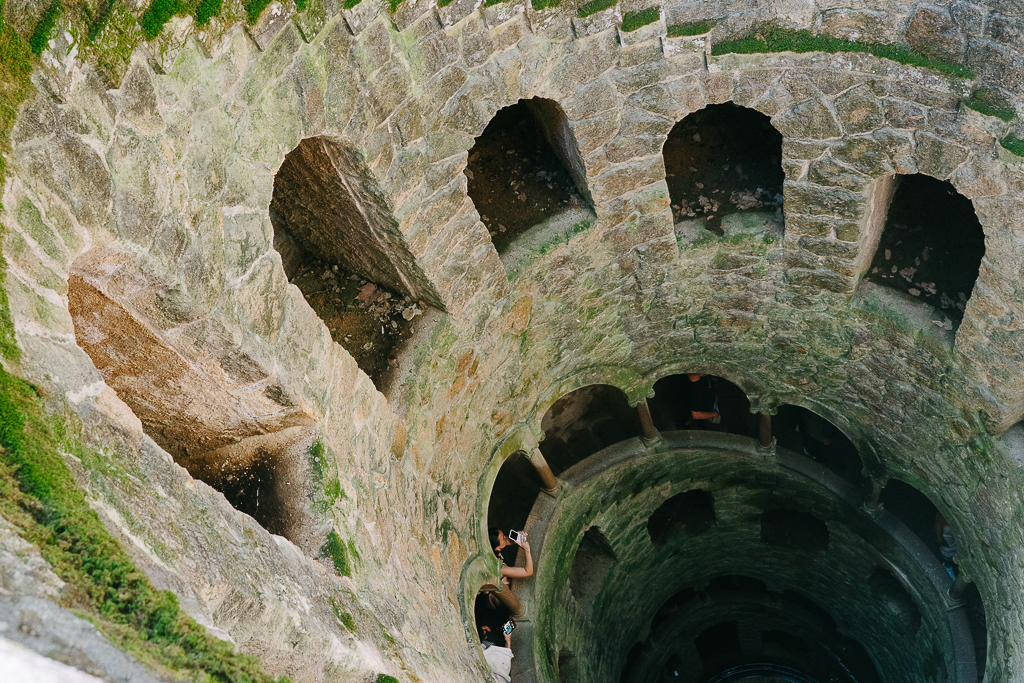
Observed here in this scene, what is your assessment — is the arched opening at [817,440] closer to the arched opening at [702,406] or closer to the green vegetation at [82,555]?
the arched opening at [702,406]

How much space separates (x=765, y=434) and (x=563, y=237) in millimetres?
3647

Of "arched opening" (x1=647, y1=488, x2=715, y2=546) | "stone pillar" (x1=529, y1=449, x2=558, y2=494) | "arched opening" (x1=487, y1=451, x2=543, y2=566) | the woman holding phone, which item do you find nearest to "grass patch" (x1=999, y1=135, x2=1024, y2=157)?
"stone pillar" (x1=529, y1=449, x2=558, y2=494)

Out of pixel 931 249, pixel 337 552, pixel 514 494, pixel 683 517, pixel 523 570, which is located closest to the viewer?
pixel 337 552

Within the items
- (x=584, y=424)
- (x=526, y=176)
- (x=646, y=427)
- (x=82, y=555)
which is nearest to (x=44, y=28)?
(x=82, y=555)

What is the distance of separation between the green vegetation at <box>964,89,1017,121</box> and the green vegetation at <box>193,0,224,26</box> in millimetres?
3690

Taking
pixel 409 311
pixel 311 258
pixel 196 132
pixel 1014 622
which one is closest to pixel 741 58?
pixel 409 311

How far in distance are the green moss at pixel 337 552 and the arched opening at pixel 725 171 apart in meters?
3.53

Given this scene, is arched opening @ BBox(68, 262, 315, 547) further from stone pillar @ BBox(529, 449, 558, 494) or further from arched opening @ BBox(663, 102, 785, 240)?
arched opening @ BBox(663, 102, 785, 240)

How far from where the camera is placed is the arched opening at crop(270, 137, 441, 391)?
12.9 ft

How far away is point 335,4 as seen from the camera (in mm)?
3201

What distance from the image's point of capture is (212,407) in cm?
330

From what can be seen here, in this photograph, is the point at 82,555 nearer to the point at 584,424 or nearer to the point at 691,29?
the point at 691,29

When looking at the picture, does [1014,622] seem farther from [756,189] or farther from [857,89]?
[857,89]

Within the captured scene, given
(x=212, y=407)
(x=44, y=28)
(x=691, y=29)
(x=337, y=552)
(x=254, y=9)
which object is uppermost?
(x=691, y=29)
